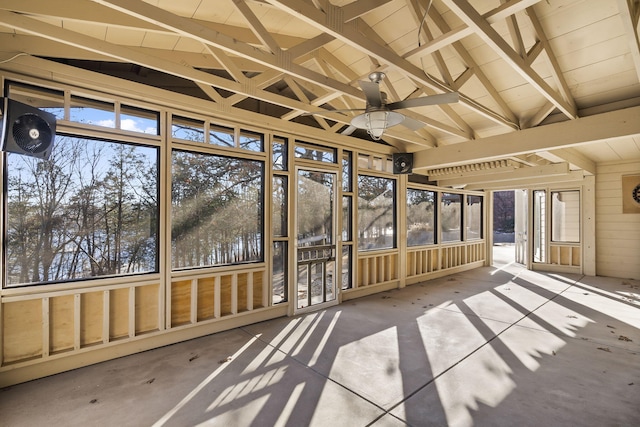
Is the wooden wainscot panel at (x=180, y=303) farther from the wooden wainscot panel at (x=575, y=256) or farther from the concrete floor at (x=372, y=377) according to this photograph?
the wooden wainscot panel at (x=575, y=256)

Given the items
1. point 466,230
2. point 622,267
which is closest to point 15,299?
point 466,230

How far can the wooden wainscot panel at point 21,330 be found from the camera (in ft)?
8.98

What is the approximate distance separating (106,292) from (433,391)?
10.9 ft

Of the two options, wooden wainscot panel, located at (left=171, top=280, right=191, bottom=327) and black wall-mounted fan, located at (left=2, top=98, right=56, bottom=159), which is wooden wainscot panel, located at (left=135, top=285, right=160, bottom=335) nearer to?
wooden wainscot panel, located at (left=171, top=280, right=191, bottom=327)

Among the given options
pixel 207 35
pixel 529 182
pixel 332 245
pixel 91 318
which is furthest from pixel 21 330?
pixel 529 182

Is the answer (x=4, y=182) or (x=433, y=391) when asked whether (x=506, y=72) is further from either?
(x=4, y=182)

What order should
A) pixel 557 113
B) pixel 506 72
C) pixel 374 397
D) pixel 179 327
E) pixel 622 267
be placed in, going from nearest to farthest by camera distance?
1. pixel 374 397
2. pixel 179 327
3. pixel 506 72
4. pixel 557 113
5. pixel 622 267

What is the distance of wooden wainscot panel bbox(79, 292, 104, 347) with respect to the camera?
3086 millimetres

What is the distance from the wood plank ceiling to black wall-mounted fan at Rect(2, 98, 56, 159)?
60 centimetres

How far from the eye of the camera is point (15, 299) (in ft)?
9.03

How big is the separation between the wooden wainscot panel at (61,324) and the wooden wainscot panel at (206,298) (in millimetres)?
1253

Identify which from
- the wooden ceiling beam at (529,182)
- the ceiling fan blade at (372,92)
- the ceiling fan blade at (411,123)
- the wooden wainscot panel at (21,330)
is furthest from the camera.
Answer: the wooden ceiling beam at (529,182)

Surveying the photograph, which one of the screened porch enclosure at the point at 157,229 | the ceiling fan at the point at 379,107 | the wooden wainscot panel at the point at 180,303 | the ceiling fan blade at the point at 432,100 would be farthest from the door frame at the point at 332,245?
the ceiling fan blade at the point at 432,100

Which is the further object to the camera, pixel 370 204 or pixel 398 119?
pixel 370 204
